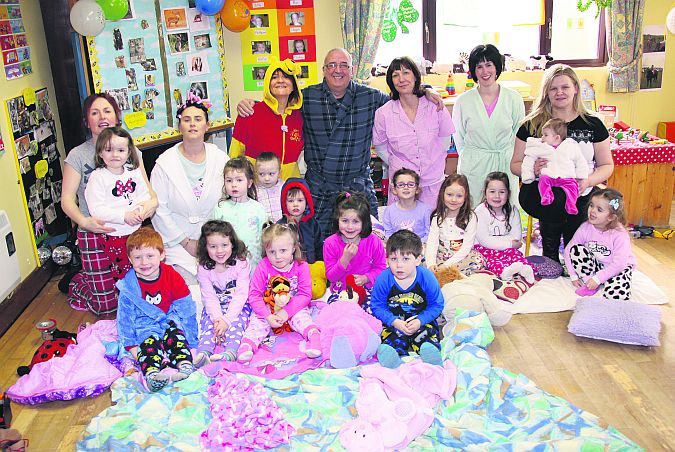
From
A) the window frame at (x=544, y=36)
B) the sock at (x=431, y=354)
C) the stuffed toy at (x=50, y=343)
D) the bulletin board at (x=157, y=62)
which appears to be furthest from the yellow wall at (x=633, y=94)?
the stuffed toy at (x=50, y=343)

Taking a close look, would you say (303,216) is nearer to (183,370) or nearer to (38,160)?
(183,370)

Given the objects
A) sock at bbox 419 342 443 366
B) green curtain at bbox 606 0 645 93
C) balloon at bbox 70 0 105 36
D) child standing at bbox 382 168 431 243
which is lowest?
sock at bbox 419 342 443 366

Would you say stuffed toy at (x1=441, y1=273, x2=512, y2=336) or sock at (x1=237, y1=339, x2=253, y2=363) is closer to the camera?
sock at (x1=237, y1=339, x2=253, y2=363)

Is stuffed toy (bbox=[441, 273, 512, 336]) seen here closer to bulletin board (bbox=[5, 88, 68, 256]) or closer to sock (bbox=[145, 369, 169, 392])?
sock (bbox=[145, 369, 169, 392])

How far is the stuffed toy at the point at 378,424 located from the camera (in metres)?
2.48

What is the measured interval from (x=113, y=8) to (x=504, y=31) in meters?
3.51

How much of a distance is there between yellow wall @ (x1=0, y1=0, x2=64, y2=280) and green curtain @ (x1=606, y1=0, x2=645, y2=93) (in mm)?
4621

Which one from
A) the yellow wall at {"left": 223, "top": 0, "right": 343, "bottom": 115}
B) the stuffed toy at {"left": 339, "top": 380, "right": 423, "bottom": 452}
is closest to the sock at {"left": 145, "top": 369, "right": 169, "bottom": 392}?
the stuffed toy at {"left": 339, "top": 380, "right": 423, "bottom": 452}

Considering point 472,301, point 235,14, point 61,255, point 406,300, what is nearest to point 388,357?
point 406,300

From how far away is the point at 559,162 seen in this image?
3.84 meters

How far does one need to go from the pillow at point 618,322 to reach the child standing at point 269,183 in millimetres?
1701

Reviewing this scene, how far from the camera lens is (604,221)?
143 inches

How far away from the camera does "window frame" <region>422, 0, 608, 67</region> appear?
19.8ft

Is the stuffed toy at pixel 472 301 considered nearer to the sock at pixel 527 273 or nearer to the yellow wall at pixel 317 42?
the sock at pixel 527 273
